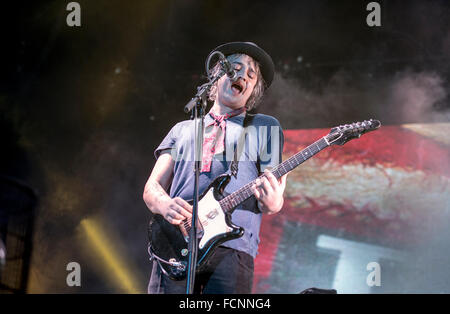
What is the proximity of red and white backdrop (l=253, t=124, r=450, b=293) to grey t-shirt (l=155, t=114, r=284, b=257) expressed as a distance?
222 cm

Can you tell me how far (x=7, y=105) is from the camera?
6070mm

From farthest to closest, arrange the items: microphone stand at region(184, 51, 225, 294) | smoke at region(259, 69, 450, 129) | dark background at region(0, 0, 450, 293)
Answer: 1. dark background at region(0, 0, 450, 293)
2. smoke at region(259, 69, 450, 129)
3. microphone stand at region(184, 51, 225, 294)

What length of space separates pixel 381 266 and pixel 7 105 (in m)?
5.10

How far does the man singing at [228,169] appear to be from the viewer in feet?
8.07

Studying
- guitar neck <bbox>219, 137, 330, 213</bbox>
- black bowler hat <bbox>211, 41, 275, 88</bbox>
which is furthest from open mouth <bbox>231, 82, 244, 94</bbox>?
guitar neck <bbox>219, 137, 330, 213</bbox>

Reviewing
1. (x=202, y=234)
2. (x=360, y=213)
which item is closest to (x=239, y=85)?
(x=202, y=234)

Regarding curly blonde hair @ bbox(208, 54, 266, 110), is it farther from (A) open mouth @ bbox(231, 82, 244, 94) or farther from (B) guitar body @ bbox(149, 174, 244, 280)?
(B) guitar body @ bbox(149, 174, 244, 280)

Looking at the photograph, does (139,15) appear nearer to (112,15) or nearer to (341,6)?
(112,15)

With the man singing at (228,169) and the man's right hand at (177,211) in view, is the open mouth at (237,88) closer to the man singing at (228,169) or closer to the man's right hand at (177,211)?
the man singing at (228,169)

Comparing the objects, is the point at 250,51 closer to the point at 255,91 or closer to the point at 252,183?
the point at 255,91

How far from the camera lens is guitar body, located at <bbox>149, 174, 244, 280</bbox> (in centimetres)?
247

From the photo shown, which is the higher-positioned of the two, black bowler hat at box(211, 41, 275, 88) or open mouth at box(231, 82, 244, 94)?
black bowler hat at box(211, 41, 275, 88)
